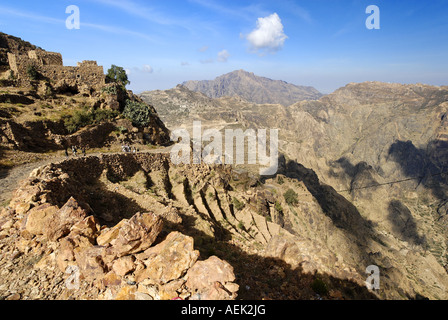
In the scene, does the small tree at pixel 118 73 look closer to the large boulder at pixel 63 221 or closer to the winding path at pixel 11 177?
the winding path at pixel 11 177

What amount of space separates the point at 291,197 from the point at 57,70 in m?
39.7

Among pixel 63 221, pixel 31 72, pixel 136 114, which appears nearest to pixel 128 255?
pixel 63 221

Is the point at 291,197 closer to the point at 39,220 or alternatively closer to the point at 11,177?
the point at 11,177

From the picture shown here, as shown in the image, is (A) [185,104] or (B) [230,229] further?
(A) [185,104]

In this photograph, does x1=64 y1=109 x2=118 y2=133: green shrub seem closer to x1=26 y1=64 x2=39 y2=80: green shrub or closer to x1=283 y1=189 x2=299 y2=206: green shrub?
x1=26 y1=64 x2=39 y2=80: green shrub

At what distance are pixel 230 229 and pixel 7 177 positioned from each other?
13.6 m

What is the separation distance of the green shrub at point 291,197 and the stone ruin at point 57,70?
33589 mm

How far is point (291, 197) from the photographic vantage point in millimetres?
39625

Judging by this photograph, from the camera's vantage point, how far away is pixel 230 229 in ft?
51.3
